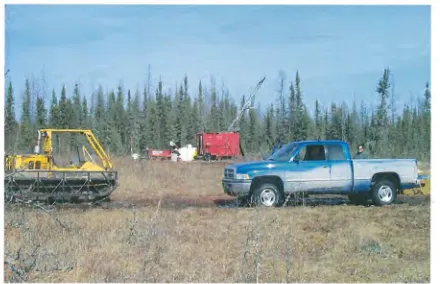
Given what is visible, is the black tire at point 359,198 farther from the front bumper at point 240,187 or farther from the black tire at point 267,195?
the front bumper at point 240,187

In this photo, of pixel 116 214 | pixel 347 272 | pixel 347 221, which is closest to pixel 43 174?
pixel 116 214

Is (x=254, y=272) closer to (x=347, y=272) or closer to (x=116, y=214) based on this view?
(x=347, y=272)

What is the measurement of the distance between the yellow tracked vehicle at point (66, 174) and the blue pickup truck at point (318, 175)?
309 cm

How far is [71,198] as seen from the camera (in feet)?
41.7

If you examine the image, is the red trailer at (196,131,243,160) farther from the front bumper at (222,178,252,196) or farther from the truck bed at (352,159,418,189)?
the front bumper at (222,178,252,196)

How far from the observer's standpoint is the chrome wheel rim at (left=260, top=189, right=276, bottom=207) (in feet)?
39.1

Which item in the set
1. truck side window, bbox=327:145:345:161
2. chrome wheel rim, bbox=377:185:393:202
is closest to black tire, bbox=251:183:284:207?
truck side window, bbox=327:145:345:161

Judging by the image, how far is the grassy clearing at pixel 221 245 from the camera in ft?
21.3

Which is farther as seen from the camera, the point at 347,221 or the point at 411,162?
the point at 411,162

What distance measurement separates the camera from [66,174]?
493 inches

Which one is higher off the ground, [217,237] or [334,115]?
[334,115]
